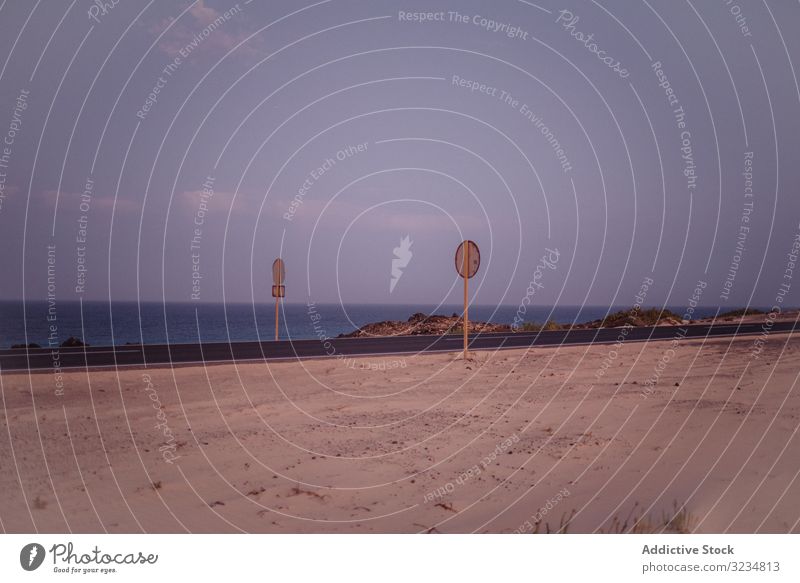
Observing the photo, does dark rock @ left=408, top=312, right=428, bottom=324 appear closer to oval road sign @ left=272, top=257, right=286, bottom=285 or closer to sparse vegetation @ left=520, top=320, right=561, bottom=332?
sparse vegetation @ left=520, top=320, right=561, bottom=332

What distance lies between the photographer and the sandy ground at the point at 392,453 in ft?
20.7

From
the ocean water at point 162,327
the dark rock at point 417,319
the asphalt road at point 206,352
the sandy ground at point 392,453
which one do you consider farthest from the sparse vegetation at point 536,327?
the sandy ground at point 392,453

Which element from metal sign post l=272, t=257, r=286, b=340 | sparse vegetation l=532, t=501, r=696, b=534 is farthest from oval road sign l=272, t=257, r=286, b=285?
sparse vegetation l=532, t=501, r=696, b=534

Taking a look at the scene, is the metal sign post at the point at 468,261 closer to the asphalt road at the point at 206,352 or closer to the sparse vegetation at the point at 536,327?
the asphalt road at the point at 206,352

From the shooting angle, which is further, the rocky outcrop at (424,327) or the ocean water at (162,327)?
the ocean water at (162,327)

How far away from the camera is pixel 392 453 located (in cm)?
824

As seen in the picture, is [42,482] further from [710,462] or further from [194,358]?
[194,358]

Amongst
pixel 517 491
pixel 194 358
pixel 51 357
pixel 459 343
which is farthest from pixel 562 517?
pixel 459 343

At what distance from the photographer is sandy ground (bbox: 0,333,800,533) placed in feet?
20.7

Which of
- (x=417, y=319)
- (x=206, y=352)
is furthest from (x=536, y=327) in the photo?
(x=206, y=352)

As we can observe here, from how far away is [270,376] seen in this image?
13648 millimetres

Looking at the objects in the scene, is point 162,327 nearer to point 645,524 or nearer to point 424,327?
point 424,327

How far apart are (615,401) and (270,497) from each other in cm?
711

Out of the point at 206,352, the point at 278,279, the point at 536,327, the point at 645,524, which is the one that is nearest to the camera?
the point at 645,524
